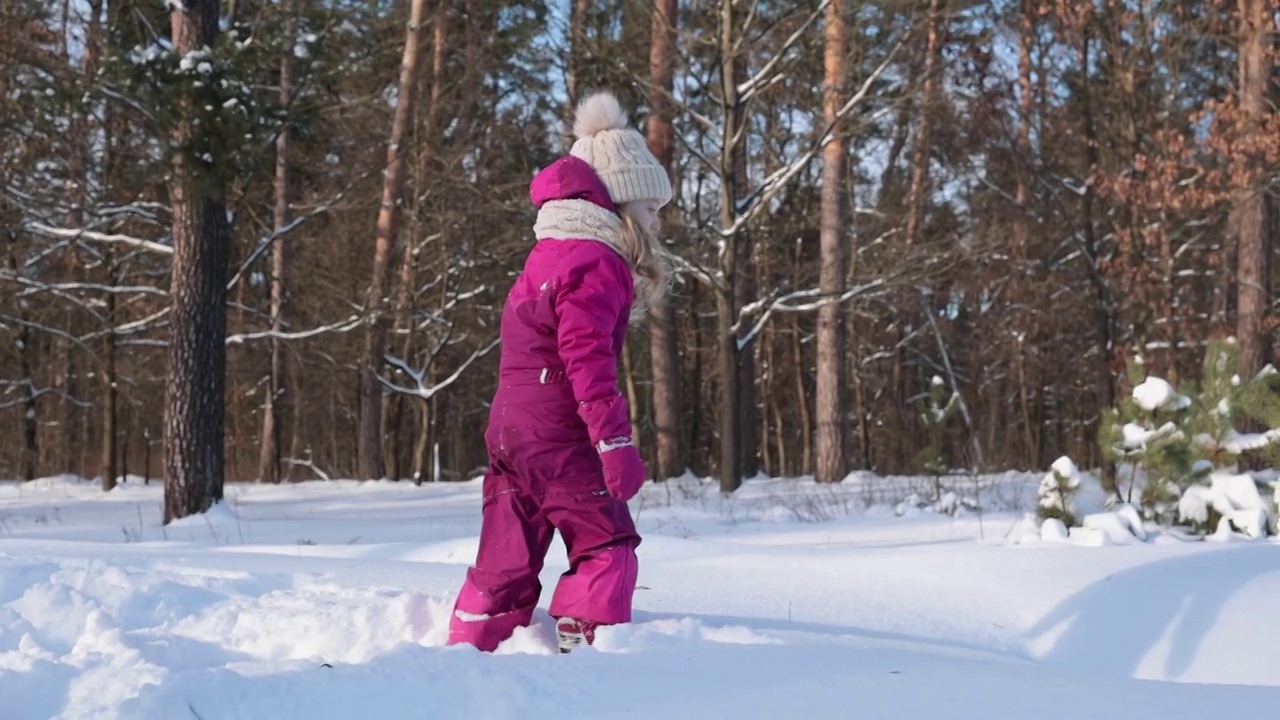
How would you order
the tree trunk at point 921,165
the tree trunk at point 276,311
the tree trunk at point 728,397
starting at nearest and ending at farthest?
the tree trunk at point 728,397, the tree trunk at point 921,165, the tree trunk at point 276,311

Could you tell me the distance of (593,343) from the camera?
3102 millimetres

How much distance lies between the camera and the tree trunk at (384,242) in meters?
14.8

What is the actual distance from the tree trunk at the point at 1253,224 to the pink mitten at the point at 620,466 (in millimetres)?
10698

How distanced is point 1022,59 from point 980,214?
4855mm

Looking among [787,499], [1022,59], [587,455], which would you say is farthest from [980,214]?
[587,455]

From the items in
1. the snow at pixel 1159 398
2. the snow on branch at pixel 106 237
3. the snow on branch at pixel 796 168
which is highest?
the snow on branch at pixel 796 168

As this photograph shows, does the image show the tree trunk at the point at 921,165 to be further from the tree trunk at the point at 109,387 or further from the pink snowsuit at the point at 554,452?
the tree trunk at the point at 109,387

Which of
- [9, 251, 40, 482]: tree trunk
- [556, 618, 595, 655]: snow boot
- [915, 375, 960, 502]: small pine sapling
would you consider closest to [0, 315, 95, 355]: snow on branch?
[9, 251, 40, 482]: tree trunk

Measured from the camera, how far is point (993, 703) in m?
2.13

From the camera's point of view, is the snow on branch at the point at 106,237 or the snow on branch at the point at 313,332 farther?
the snow on branch at the point at 313,332

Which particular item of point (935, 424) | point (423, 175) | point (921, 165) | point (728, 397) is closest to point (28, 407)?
point (423, 175)

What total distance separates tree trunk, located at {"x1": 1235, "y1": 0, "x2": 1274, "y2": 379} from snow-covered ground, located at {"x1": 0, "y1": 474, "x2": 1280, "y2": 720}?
21.7 feet

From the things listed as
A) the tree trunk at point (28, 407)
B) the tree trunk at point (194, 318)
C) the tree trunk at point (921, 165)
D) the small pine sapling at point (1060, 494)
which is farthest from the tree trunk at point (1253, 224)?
the tree trunk at point (28, 407)

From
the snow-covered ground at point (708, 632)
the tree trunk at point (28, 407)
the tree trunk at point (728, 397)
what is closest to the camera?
the snow-covered ground at point (708, 632)
